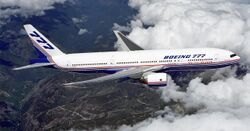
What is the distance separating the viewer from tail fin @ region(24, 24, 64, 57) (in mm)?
137500

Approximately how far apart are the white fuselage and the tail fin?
14001 millimetres

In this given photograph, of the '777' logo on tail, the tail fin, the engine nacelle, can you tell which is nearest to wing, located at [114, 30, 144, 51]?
the tail fin

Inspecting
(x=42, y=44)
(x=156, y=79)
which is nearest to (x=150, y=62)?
(x=156, y=79)

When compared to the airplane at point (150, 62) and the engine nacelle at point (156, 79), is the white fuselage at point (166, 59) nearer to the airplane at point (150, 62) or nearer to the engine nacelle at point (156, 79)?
the airplane at point (150, 62)

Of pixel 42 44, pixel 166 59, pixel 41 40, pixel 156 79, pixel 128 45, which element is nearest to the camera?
pixel 156 79

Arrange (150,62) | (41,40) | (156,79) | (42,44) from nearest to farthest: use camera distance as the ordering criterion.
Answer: (156,79)
(150,62)
(42,44)
(41,40)

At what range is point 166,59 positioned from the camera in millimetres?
123750

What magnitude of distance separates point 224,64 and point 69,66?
185 ft

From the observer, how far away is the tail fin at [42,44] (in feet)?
451

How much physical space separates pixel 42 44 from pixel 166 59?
1921 inches

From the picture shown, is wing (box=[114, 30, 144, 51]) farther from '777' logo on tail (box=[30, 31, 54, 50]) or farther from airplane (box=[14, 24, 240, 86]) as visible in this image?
'777' logo on tail (box=[30, 31, 54, 50])

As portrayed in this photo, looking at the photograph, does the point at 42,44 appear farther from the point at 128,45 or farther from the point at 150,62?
the point at 150,62

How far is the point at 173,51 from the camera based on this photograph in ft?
409

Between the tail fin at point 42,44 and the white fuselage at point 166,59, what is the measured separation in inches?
551
